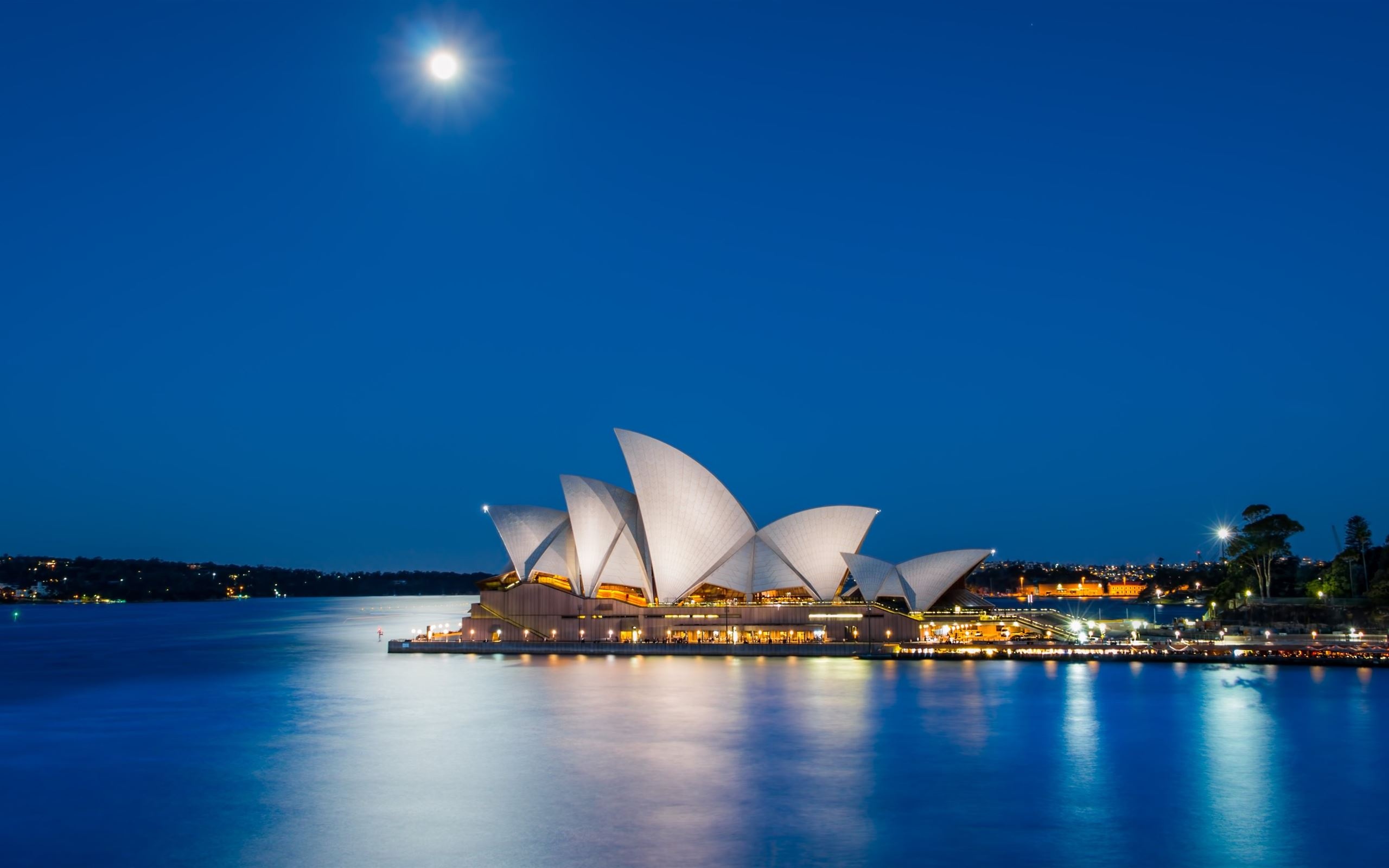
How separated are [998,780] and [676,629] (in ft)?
91.2

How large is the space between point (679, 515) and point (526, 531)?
25.3ft

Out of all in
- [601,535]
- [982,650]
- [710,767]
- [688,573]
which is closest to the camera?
[710,767]

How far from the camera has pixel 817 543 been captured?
167 ft

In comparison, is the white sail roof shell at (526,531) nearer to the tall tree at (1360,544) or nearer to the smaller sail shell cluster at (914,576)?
the smaller sail shell cluster at (914,576)

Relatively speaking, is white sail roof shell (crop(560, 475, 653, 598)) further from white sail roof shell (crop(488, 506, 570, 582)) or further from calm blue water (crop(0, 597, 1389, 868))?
calm blue water (crop(0, 597, 1389, 868))

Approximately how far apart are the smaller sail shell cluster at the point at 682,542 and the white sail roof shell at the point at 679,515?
1.9 inches

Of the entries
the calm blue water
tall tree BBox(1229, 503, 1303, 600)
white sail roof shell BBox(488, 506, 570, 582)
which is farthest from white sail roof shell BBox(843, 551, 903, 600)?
tall tree BBox(1229, 503, 1303, 600)

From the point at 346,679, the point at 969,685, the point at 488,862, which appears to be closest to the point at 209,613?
the point at 346,679

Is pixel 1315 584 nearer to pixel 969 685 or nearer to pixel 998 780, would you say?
pixel 969 685

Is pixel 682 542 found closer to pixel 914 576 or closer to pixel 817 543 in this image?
pixel 817 543

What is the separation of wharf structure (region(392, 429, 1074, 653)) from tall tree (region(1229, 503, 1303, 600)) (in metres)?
23.3

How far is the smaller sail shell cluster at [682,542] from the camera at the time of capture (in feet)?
160

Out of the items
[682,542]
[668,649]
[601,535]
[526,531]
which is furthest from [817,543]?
[526,531]

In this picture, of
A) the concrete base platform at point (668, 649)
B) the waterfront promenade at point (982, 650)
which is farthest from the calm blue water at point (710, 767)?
the concrete base platform at point (668, 649)
